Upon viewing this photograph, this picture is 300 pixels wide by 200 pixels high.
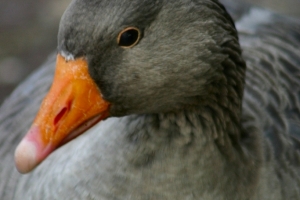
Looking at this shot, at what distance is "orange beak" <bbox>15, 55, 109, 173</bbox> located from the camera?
2791 mm

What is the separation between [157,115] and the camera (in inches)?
127

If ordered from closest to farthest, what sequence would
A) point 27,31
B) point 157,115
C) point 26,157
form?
point 26,157 → point 157,115 → point 27,31

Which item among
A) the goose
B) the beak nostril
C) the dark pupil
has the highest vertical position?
the dark pupil

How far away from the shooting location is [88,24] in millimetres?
2723

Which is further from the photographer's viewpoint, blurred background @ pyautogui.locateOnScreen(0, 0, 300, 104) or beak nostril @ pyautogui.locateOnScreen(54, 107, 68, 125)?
blurred background @ pyautogui.locateOnScreen(0, 0, 300, 104)

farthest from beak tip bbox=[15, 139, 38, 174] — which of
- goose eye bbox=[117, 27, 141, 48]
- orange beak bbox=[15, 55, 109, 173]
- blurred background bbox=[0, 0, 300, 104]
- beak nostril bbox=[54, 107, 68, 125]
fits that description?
blurred background bbox=[0, 0, 300, 104]

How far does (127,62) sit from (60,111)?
378 mm

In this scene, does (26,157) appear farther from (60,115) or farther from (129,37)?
(129,37)

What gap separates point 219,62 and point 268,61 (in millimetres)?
989

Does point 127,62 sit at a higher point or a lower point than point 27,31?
higher

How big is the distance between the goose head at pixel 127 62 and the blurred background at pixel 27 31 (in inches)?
148

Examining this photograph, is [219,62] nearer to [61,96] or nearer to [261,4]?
[61,96]

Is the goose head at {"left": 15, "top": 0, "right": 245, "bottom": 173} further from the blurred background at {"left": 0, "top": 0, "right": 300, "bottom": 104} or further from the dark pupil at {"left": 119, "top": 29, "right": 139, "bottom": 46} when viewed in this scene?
the blurred background at {"left": 0, "top": 0, "right": 300, "bottom": 104}

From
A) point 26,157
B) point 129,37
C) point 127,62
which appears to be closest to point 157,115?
point 127,62
